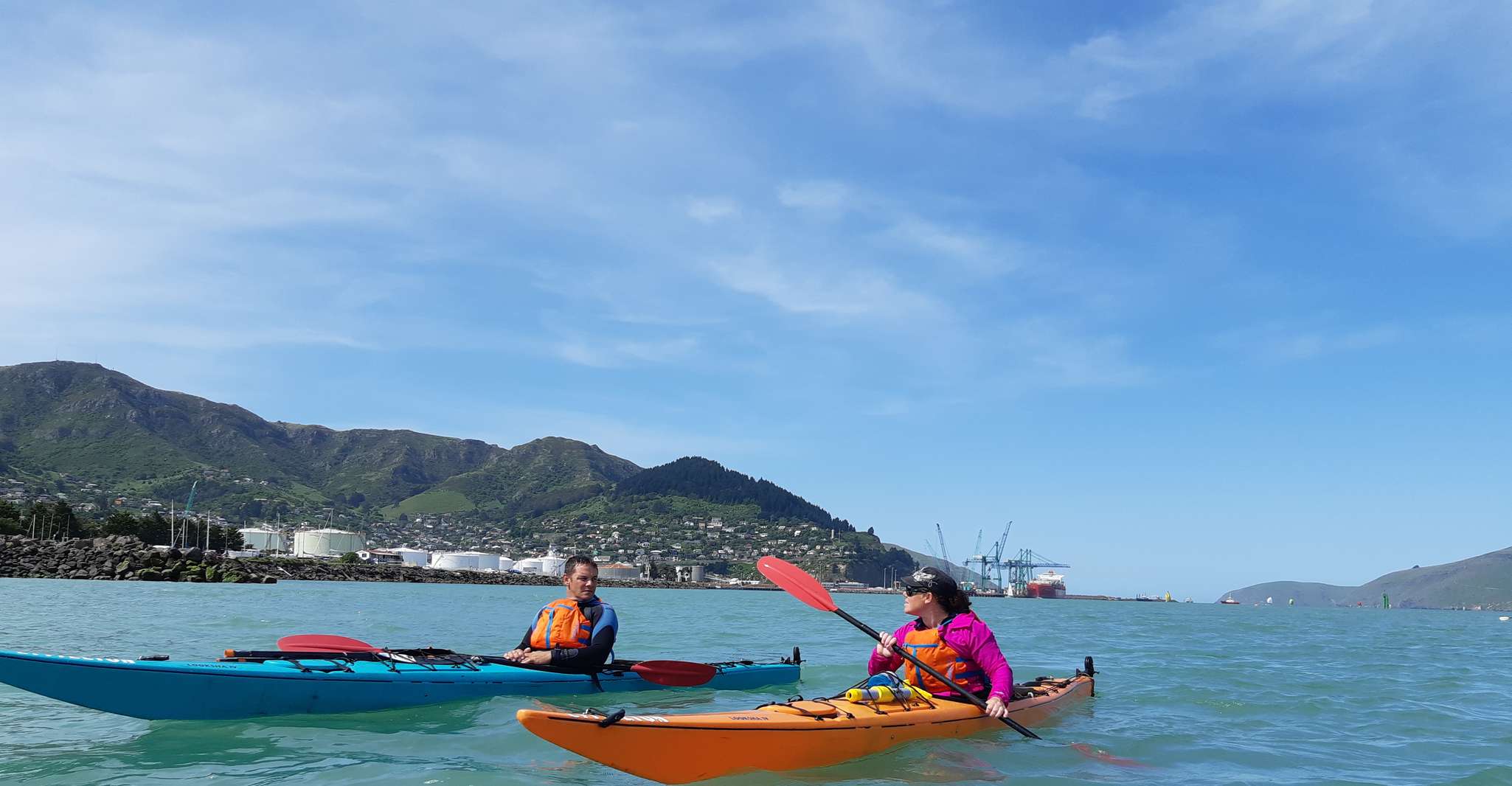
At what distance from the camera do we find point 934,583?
28.6 ft

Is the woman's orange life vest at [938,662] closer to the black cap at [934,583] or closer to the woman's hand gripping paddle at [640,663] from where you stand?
the black cap at [934,583]

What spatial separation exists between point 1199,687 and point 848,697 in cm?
1046

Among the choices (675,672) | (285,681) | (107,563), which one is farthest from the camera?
(107,563)

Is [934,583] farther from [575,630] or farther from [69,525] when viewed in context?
[69,525]

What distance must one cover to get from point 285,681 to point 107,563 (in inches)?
2277

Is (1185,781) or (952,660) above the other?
(952,660)

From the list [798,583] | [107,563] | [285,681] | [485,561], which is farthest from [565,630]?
[485,561]

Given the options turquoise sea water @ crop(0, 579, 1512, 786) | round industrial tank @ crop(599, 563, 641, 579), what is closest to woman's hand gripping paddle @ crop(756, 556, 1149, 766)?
turquoise sea water @ crop(0, 579, 1512, 786)

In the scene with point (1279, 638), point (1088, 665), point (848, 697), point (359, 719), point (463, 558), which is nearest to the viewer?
point (848, 697)

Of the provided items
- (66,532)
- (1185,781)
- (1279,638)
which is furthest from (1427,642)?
(66,532)

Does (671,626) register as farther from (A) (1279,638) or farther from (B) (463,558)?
(B) (463,558)

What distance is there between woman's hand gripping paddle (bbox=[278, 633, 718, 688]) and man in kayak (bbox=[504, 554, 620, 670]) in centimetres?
43

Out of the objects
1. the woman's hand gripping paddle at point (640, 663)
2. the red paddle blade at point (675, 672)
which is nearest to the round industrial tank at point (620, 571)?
the red paddle blade at point (675, 672)

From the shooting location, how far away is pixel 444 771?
7523 millimetres
